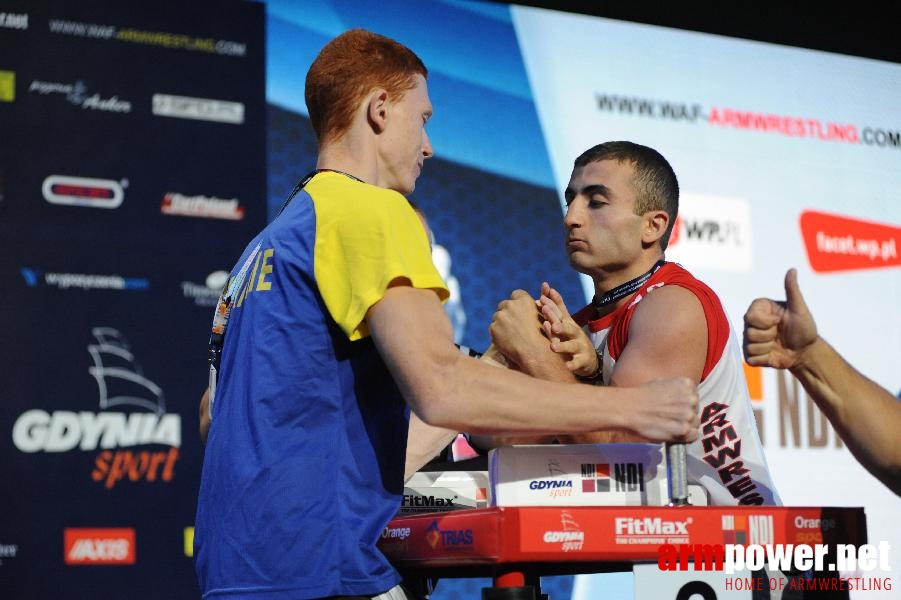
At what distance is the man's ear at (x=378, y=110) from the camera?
1737mm

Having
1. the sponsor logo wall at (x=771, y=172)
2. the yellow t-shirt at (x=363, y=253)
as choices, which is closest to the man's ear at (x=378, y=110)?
the yellow t-shirt at (x=363, y=253)

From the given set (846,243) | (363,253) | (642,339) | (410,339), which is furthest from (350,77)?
(846,243)

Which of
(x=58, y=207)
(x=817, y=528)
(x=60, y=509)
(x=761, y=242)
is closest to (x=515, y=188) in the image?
(x=761, y=242)

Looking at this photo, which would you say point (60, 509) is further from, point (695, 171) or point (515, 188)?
point (695, 171)

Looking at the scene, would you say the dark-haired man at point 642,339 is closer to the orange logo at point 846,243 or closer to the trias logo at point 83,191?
the trias logo at point 83,191

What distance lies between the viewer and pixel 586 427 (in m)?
1.47

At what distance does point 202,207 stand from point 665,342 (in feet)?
8.26

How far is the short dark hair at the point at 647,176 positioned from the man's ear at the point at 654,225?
11 mm

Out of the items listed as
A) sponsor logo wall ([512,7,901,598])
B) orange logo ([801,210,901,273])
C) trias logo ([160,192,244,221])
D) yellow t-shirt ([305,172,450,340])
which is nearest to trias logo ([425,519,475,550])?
yellow t-shirt ([305,172,450,340])

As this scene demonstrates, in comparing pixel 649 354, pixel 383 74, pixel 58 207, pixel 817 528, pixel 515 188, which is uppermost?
pixel 515 188

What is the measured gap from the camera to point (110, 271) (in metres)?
3.90

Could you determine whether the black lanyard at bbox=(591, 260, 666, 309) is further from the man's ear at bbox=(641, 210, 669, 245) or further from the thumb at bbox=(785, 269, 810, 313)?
the thumb at bbox=(785, 269, 810, 313)

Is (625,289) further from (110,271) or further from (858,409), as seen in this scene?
(110,271)

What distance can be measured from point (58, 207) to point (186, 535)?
1263mm
